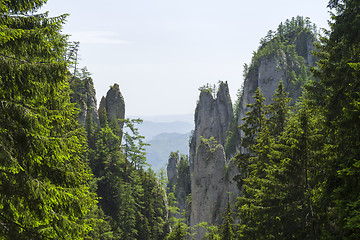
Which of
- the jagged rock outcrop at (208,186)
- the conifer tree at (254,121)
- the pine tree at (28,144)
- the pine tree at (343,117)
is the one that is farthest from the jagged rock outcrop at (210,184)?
the pine tree at (28,144)

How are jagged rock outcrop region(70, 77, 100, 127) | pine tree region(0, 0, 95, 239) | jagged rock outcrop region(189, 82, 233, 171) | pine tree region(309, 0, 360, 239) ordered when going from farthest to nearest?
jagged rock outcrop region(189, 82, 233, 171) → jagged rock outcrop region(70, 77, 100, 127) → pine tree region(309, 0, 360, 239) → pine tree region(0, 0, 95, 239)

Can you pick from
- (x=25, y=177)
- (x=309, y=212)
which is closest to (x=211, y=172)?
(x=309, y=212)

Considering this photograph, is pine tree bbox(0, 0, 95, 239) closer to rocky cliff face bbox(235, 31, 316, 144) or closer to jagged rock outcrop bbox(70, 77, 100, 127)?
jagged rock outcrop bbox(70, 77, 100, 127)

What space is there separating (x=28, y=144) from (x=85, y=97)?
3983 centimetres

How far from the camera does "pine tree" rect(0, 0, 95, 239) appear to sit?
638 cm

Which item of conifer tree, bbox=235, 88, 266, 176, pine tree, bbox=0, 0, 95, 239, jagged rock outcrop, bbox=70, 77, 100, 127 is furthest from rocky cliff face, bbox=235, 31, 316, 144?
pine tree, bbox=0, 0, 95, 239

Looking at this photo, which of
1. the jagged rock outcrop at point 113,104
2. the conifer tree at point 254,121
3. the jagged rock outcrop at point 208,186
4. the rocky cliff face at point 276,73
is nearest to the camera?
the conifer tree at point 254,121

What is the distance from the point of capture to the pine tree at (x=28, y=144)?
6375mm

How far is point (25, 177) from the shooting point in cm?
639

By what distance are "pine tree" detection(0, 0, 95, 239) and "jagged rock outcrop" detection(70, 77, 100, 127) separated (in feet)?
118

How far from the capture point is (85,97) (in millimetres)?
44500

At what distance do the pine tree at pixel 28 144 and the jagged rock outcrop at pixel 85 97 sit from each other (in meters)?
36.0

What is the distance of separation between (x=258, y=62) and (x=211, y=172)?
43.0m

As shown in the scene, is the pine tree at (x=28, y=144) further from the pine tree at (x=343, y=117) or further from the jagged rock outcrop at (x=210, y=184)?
the jagged rock outcrop at (x=210, y=184)
